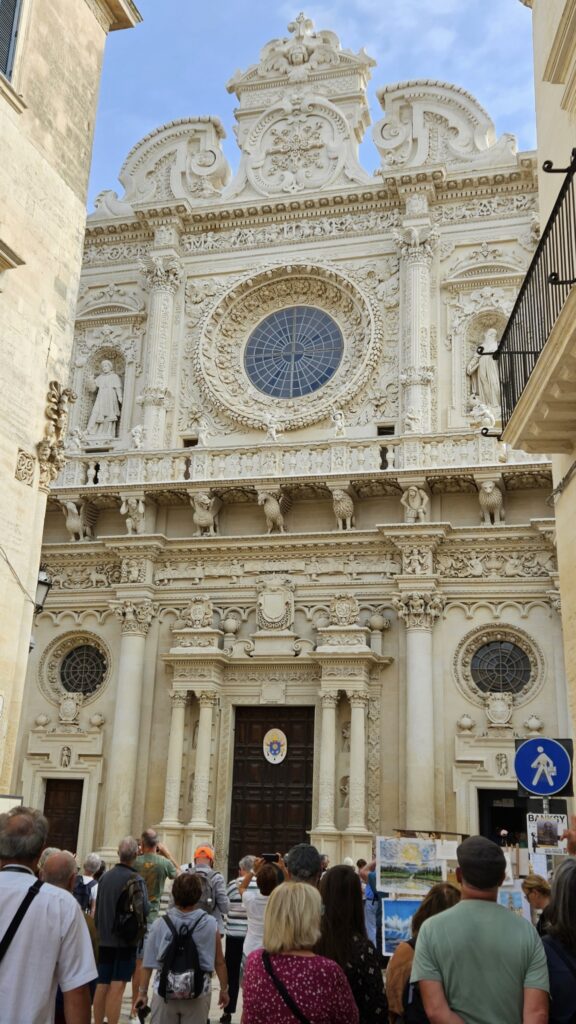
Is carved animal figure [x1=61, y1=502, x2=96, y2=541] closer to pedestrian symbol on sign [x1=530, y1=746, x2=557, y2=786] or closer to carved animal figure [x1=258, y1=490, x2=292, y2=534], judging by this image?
carved animal figure [x1=258, y1=490, x2=292, y2=534]

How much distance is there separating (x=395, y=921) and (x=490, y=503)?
12.3 meters

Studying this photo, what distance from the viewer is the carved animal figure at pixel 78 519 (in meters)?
20.8

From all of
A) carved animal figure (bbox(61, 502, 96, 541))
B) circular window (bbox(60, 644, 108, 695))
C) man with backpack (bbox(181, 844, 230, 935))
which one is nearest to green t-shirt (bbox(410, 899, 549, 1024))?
man with backpack (bbox(181, 844, 230, 935))

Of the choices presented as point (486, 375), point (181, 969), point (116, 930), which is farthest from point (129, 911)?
point (486, 375)

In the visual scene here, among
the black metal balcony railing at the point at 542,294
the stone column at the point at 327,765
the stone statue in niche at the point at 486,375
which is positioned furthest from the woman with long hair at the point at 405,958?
the stone statue in niche at the point at 486,375

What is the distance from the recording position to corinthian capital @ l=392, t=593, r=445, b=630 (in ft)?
60.6

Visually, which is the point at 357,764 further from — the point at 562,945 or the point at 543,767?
the point at 562,945

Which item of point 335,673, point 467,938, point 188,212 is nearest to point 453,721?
point 335,673

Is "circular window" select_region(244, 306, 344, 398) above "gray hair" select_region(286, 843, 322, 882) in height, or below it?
above

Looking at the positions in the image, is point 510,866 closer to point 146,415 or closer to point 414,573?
point 414,573

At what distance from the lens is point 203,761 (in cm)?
1861

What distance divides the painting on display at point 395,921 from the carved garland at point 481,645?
11.1 meters

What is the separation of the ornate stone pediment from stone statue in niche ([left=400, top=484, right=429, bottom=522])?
7273mm

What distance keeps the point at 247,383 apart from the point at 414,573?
20.1 feet
